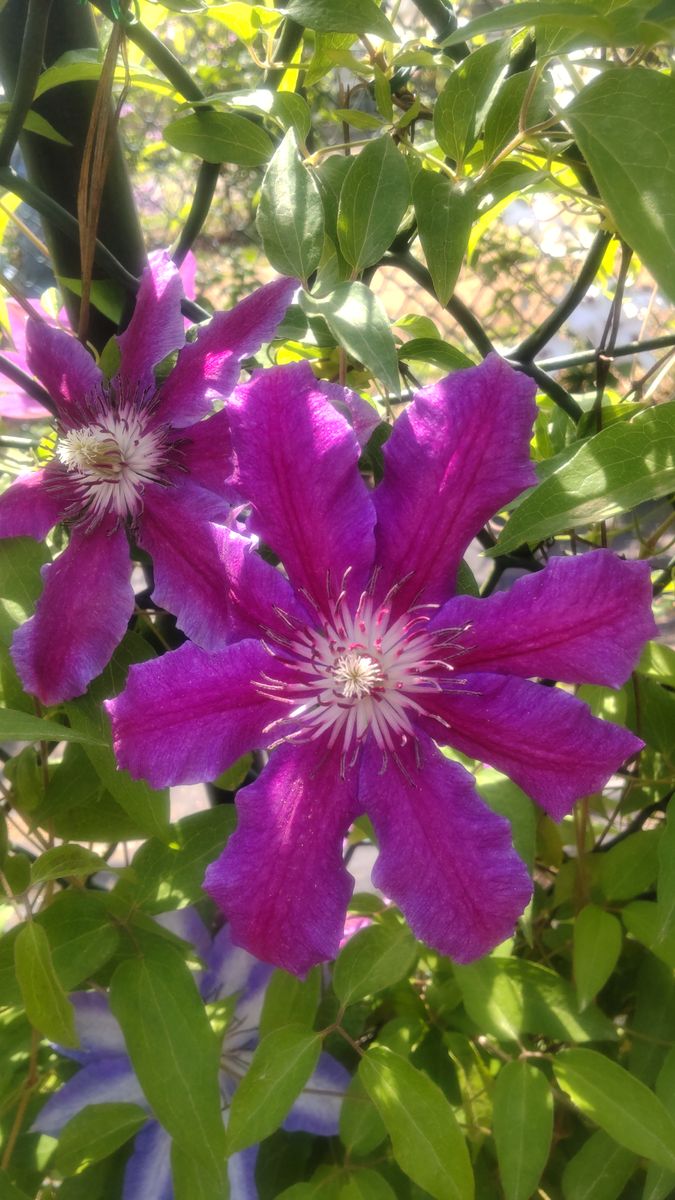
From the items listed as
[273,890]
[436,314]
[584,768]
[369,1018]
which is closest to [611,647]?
[584,768]

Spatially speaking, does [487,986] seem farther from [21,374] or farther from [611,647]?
[21,374]

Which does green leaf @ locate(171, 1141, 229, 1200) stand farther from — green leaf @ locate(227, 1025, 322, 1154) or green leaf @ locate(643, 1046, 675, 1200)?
green leaf @ locate(643, 1046, 675, 1200)

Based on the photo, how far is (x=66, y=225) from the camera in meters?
0.58

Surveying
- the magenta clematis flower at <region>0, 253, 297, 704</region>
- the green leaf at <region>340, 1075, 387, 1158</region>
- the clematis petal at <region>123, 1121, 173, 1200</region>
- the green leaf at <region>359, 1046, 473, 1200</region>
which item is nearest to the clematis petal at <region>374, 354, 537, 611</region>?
the magenta clematis flower at <region>0, 253, 297, 704</region>

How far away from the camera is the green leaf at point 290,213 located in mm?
468

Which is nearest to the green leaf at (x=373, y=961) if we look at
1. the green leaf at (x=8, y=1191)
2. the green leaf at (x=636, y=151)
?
the green leaf at (x=8, y=1191)

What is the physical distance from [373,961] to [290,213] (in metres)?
0.47

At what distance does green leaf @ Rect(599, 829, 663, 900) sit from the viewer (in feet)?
2.24

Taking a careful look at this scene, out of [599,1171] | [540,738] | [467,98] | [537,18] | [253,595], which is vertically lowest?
[599,1171]

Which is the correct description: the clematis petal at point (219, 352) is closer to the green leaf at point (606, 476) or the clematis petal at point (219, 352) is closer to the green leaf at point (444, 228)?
the green leaf at point (444, 228)

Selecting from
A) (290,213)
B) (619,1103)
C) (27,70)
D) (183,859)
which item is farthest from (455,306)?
(619,1103)

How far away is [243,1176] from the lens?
0.74 meters

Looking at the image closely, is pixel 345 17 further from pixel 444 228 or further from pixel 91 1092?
pixel 91 1092

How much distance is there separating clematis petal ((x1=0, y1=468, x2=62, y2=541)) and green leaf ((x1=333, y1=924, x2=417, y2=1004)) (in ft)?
1.16
